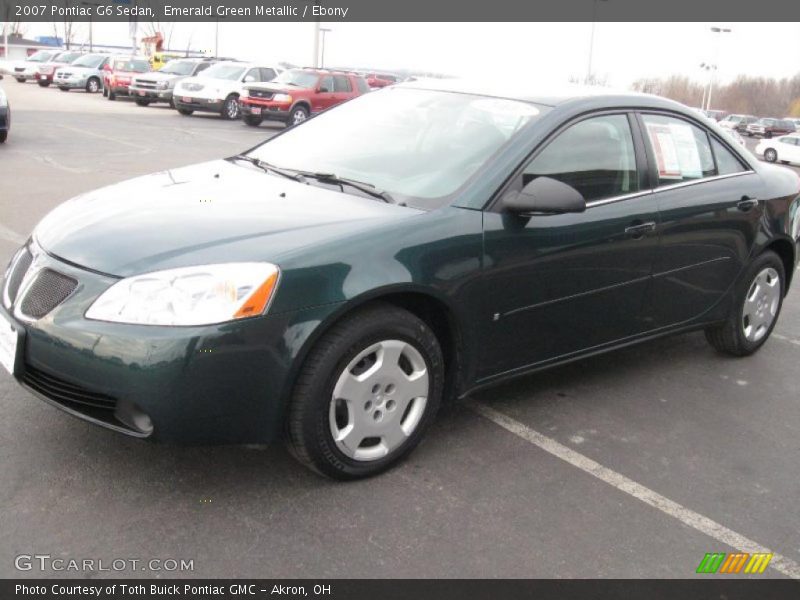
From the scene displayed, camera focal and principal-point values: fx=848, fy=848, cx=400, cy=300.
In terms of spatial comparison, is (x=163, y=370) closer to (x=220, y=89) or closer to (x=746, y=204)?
(x=746, y=204)

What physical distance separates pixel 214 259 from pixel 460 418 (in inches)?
62.6

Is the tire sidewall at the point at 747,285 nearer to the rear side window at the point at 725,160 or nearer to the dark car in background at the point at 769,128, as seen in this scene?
the rear side window at the point at 725,160

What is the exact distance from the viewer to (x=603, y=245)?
4.01 meters

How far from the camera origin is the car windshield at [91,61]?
36.0 metres

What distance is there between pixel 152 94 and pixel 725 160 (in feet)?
88.3

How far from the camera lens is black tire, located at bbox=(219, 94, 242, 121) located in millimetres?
25984

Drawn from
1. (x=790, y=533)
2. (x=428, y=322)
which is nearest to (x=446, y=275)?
(x=428, y=322)

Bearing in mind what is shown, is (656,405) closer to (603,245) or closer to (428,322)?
(603,245)

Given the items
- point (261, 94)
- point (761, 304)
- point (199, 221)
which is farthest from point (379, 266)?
point (261, 94)

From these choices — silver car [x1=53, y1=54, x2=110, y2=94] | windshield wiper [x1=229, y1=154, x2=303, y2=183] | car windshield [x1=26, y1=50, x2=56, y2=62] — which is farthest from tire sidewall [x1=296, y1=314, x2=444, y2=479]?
car windshield [x1=26, y1=50, x2=56, y2=62]

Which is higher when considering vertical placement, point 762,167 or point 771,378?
point 762,167

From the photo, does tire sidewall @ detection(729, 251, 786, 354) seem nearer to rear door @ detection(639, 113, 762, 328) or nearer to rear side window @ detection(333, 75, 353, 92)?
rear door @ detection(639, 113, 762, 328)

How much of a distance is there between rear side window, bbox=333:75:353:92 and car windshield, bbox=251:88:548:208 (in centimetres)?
2135

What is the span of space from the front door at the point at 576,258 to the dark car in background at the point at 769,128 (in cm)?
5530
